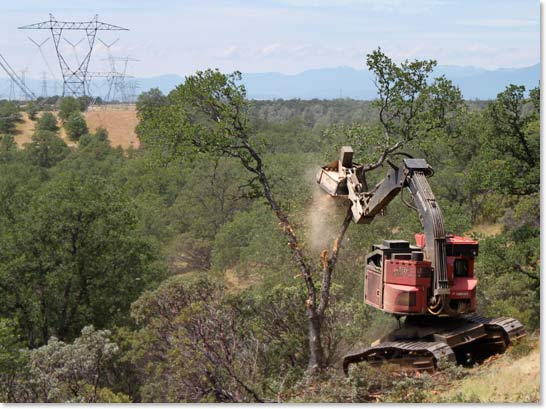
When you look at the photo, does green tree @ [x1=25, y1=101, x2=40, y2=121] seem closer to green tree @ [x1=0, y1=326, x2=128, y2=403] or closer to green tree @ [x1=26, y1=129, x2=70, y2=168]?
green tree @ [x1=26, y1=129, x2=70, y2=168]

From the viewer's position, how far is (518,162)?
28.2 metres

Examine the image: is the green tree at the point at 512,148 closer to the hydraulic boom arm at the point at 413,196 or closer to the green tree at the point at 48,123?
the hydraulic boom arm at the point at 413,196

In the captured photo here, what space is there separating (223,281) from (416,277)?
18544mm

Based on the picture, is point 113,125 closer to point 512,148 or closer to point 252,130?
point 512,148

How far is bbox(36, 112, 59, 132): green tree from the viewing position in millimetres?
109363

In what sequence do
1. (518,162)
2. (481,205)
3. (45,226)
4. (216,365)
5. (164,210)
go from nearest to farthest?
(216,365), (518,162), (45,226), (481,205), (164,210)

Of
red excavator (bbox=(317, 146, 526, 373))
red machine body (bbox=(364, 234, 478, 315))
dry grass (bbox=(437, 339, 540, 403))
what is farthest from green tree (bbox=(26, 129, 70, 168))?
dry grass (bbox=(437, 339, 540, 403))

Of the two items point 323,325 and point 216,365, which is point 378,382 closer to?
point 216,365

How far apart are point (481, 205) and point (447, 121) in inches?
1194

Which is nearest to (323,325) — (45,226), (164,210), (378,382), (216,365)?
(216,365)

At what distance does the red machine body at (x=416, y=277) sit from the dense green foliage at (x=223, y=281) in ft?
5.31

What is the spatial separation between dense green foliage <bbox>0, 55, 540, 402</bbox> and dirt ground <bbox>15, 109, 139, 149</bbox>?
66.5 metres

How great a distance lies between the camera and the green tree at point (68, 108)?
4683 inches

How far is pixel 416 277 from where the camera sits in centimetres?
1612
